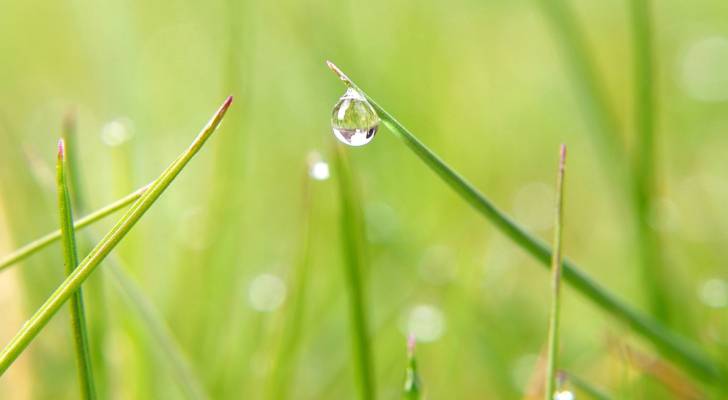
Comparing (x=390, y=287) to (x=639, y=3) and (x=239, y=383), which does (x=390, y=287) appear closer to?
(x=239, y=383)

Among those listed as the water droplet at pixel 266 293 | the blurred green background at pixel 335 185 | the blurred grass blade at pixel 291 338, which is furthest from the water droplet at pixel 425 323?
the blurred grass blade at pixel 291 338

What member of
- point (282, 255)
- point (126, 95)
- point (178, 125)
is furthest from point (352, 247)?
point (178, 125)

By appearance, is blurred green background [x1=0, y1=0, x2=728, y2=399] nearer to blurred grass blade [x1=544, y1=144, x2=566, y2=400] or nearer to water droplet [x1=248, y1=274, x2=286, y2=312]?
water droplet [x1=248, y1=274, x2=286, y2=312]

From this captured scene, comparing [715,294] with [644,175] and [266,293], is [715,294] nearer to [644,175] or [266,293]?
[644,175]

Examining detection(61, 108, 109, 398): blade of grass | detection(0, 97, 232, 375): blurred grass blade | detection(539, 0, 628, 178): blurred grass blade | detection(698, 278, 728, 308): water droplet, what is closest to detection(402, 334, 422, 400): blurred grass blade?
detection(0, 97, 232, 375): blurred grass blade

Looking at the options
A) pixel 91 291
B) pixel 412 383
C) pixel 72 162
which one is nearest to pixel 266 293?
pixel 91 291

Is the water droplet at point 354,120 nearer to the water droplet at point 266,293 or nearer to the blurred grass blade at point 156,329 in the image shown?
the blurred grass blade at point 156,329
